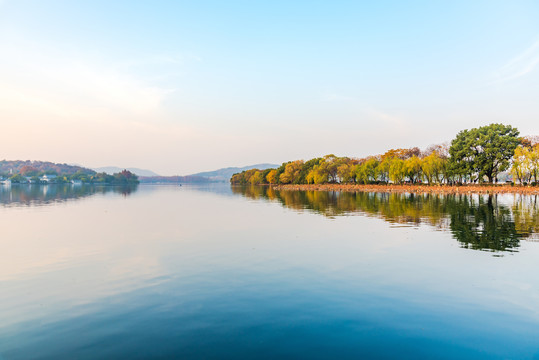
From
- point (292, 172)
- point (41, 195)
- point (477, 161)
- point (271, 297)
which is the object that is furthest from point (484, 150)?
point (41, 195)

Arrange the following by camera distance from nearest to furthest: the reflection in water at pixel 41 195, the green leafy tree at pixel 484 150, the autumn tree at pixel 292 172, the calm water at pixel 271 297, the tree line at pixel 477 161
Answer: the calm water at pixel 271 297 → the reflection in water at pixel 41 195 → the tree line at pixel 477 161 → the green leafy tree at pixel 484 150 → the autumn tree at pixel 292 172

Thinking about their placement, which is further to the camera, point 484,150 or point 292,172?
point 292,172

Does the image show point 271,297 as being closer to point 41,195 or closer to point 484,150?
point 41,195

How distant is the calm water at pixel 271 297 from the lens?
321 inches

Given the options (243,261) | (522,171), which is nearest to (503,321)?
(243,261)

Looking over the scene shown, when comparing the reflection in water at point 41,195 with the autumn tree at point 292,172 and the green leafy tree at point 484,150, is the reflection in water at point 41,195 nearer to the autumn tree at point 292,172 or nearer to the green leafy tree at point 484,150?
the autumn tree at point 292,172

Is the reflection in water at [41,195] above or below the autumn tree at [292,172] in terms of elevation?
below

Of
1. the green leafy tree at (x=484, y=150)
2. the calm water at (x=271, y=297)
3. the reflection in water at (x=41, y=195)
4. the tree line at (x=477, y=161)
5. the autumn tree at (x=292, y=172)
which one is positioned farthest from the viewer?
the autumn tree at (x=292, y=172)

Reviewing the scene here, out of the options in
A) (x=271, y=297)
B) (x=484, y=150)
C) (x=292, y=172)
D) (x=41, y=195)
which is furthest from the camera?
(x=292, y=172)

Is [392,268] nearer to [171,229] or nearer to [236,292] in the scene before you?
[236,292]

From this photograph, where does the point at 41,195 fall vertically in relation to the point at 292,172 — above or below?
below

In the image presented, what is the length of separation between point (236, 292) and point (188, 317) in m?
2.53

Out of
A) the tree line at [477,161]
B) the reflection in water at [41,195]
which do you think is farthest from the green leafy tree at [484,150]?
the reflection in water at [41,195]

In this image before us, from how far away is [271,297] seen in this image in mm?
11492
